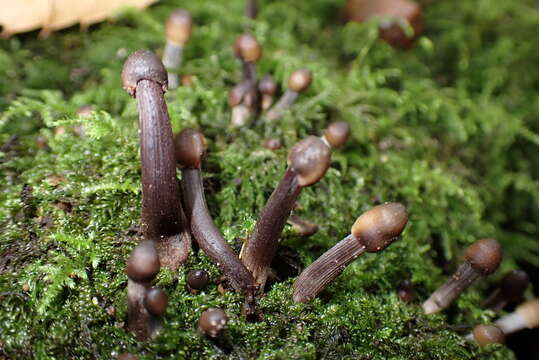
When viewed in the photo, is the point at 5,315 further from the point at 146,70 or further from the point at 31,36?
the point at 31,36

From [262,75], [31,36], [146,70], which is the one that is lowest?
[31,36]

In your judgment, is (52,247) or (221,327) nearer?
(221,327)

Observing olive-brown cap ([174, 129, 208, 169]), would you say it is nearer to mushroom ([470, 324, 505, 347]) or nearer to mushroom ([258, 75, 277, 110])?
mushroom ([258, 75, 277, 110])

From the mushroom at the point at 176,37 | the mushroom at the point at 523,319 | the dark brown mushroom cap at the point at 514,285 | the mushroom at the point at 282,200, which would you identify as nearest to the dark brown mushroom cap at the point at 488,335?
the mushroom at the point at 523,319

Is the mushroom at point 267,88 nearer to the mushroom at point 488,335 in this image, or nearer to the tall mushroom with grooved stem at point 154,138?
the tall mushroom with grooved stem at point 154,138

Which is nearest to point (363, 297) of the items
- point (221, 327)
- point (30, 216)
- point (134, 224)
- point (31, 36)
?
point (221, 327)

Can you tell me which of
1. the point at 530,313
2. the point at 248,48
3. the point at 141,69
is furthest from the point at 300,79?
the point at 530,313
